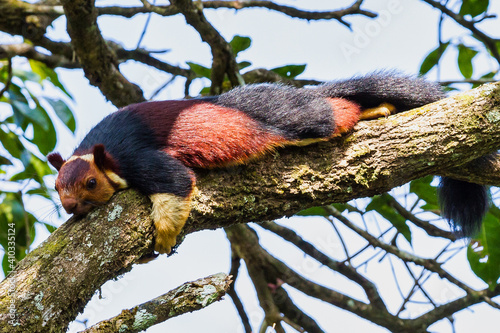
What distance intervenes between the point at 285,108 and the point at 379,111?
2.23 ft

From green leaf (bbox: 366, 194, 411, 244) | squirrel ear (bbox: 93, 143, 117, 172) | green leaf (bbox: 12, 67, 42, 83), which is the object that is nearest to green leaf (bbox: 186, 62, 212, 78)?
green leaf (bbox: 12, 67, 42, 83)

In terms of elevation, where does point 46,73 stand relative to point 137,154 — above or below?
above

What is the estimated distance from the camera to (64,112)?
5.01 metres

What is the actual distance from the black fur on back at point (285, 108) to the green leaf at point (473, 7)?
2.25m

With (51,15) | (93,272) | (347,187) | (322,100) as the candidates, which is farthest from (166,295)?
(51,15)

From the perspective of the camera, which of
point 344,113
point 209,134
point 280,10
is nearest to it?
point 209,134

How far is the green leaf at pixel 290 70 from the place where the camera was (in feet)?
17.0

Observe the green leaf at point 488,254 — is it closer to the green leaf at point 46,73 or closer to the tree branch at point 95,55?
the tree branch at point 95,55

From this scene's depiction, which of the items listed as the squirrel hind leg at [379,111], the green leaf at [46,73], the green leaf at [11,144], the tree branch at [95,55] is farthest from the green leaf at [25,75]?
the squirrel hind leg at [379,111]

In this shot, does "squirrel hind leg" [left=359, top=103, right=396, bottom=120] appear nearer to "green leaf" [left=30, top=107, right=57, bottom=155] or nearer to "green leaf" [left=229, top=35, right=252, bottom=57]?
"green leaf" [left=229, top=35, right=252, bottom=57]

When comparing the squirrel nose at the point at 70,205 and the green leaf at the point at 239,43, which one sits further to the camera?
the green leaf at the point at 239,43

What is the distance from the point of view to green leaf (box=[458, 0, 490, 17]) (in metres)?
5.19

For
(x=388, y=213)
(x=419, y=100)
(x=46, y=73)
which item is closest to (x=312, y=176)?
Answer: (x=419, y=100)

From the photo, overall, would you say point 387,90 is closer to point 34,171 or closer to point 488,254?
point 488,254
